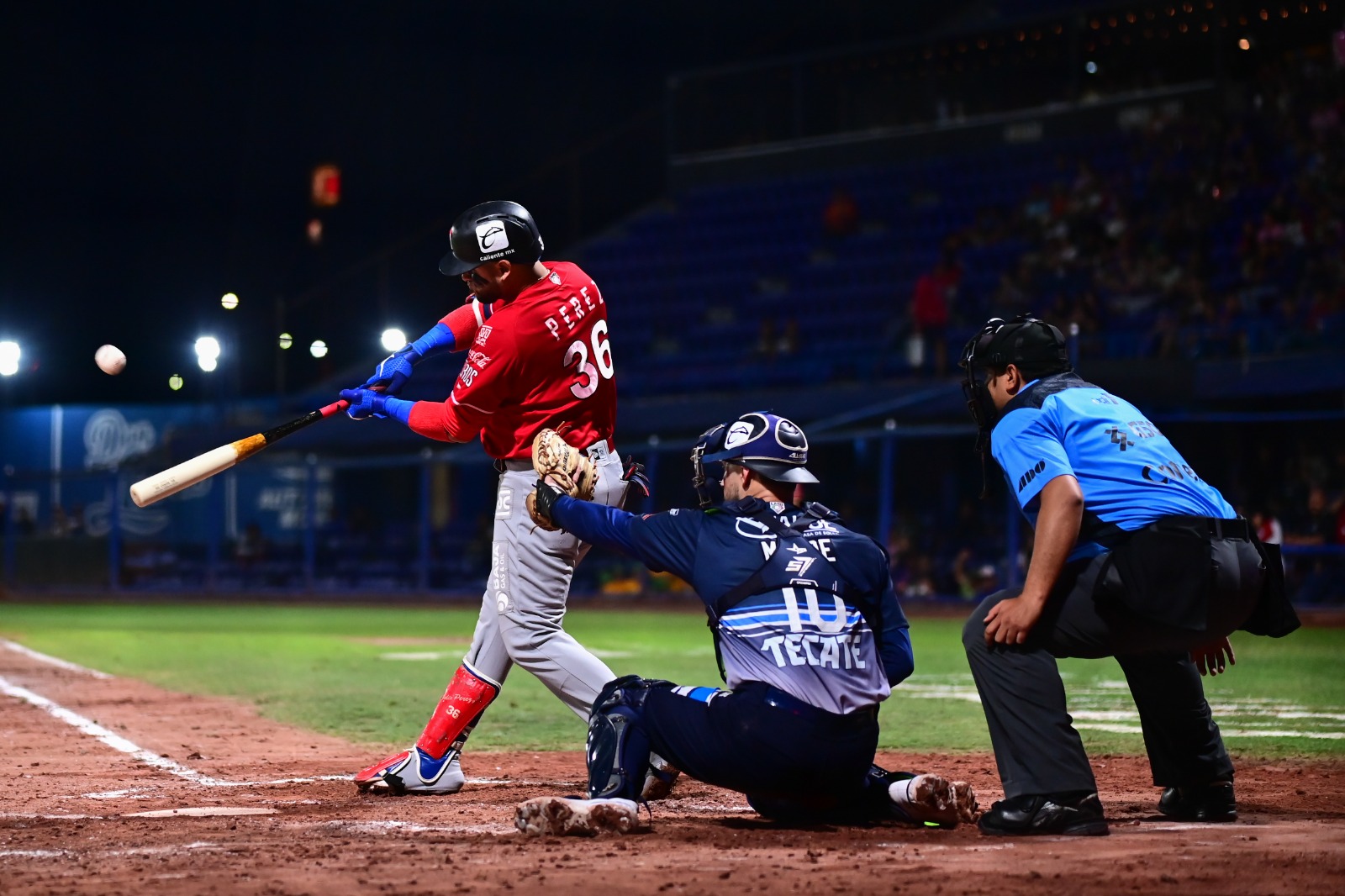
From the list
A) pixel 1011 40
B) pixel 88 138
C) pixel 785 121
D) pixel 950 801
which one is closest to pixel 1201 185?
pixel 1011 40

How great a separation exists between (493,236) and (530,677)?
6553 millimetres

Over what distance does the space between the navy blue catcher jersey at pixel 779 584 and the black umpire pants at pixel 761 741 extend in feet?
0.17

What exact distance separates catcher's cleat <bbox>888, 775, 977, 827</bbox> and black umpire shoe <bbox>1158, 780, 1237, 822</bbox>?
74cm

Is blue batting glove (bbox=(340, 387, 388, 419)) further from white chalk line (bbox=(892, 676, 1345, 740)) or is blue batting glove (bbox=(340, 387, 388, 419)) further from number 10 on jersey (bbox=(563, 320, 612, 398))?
white chalk line (bbox=(892, 676, 1345, 740))

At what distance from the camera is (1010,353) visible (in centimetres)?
497

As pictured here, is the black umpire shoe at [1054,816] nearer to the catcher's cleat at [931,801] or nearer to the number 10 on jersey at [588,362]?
the catcher's cleat at [931,801]

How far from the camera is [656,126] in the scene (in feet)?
101

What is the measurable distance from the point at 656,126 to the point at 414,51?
4981 mm

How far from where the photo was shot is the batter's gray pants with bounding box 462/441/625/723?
5656 mm

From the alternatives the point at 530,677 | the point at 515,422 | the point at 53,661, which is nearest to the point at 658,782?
the point at 515,422

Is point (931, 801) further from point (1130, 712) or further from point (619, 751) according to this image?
point (1130, 712)

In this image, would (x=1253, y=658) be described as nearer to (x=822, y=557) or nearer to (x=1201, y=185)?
(x=822, y=557)

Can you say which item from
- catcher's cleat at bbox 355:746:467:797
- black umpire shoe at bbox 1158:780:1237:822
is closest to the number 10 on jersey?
catcher's cleat at bbox 355:746:467:797

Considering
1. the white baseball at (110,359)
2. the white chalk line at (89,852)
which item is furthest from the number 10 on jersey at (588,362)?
the white baseball at (110,359)
